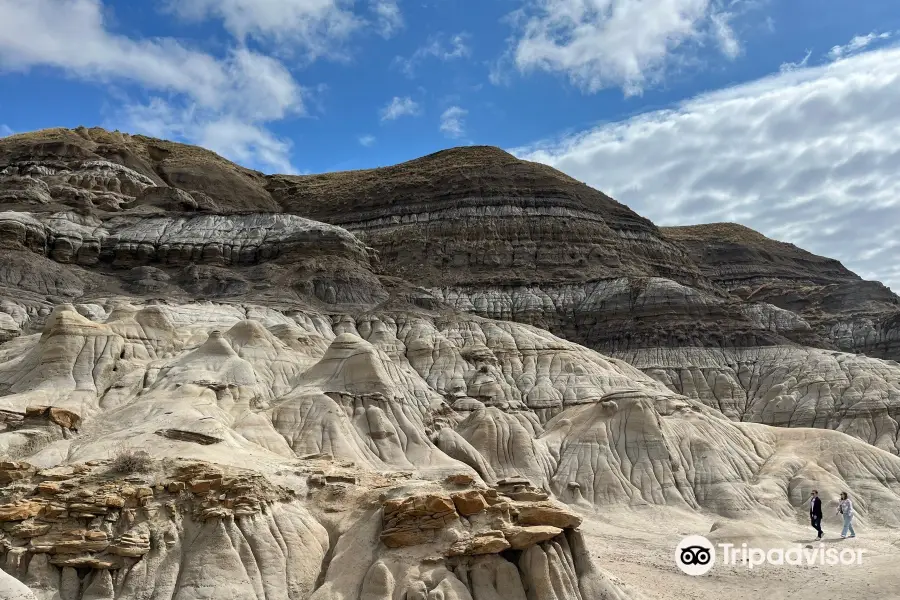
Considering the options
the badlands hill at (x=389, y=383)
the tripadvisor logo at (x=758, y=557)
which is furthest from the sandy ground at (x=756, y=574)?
the badlands hill at (x=389, y=383)

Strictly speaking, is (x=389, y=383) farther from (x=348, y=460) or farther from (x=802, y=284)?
(x=802, y=284)

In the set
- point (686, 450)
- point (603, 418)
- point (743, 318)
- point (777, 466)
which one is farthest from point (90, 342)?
point (743, 318)

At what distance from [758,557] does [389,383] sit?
20427mm

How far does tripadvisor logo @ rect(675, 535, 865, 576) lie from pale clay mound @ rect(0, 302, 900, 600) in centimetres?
409

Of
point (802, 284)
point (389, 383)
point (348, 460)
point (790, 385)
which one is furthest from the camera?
point (802, 284)

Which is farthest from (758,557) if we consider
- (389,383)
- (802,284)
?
(802,284)

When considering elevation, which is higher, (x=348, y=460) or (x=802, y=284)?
(x=802, y=284)

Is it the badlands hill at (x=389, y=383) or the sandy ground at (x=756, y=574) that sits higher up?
the badlands hill at (x=389, y=383)

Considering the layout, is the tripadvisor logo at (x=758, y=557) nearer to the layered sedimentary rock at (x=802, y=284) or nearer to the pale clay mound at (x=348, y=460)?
the pale clay mound at (x=348, y=460)

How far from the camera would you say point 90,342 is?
37.9 metres

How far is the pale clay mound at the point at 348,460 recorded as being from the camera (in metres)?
20.0

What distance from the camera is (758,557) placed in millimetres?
26359

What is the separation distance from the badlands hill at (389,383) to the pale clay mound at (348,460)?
0.36ft

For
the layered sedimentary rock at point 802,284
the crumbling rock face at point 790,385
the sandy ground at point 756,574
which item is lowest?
the sandy ground at point 756,574
